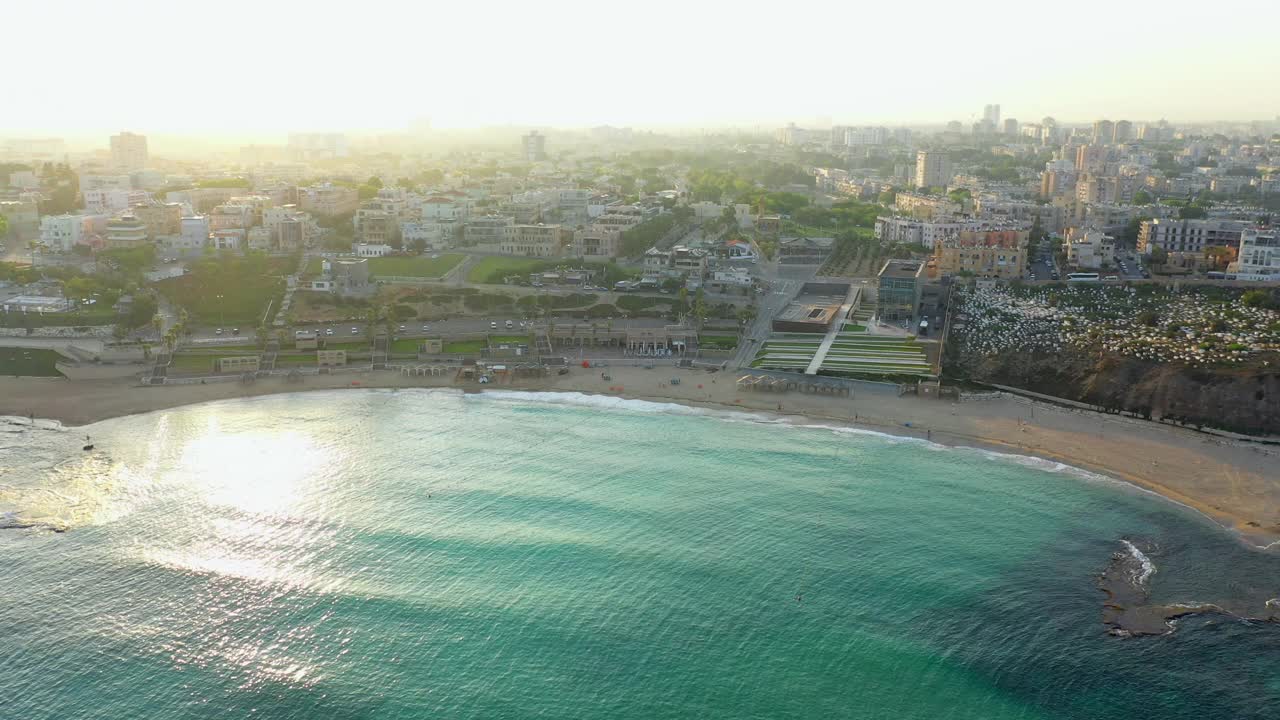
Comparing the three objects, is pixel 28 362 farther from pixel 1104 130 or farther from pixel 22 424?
pixel 1104 130

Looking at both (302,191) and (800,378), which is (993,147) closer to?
(302,191)

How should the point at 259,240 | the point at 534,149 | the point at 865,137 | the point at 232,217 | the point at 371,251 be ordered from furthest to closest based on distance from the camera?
the point at 865,137
the point at 534,149
the point at 232,217
the point at 259,240
the point at 371,251

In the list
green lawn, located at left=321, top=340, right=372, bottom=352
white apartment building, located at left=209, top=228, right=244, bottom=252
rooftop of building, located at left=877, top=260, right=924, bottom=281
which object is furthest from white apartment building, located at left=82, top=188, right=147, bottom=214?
rooftop of building, located at left=877, top=260, right=924, bottom=281

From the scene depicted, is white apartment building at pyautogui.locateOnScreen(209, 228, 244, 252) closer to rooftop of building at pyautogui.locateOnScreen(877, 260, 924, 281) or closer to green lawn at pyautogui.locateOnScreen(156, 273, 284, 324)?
green lawn at pyautogui.locateOnScreen(156, 273, 284, 324)

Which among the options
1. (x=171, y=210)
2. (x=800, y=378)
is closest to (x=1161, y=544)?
(x=800, y=378)

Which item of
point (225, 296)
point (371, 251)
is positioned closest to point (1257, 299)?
point (371, 251)
